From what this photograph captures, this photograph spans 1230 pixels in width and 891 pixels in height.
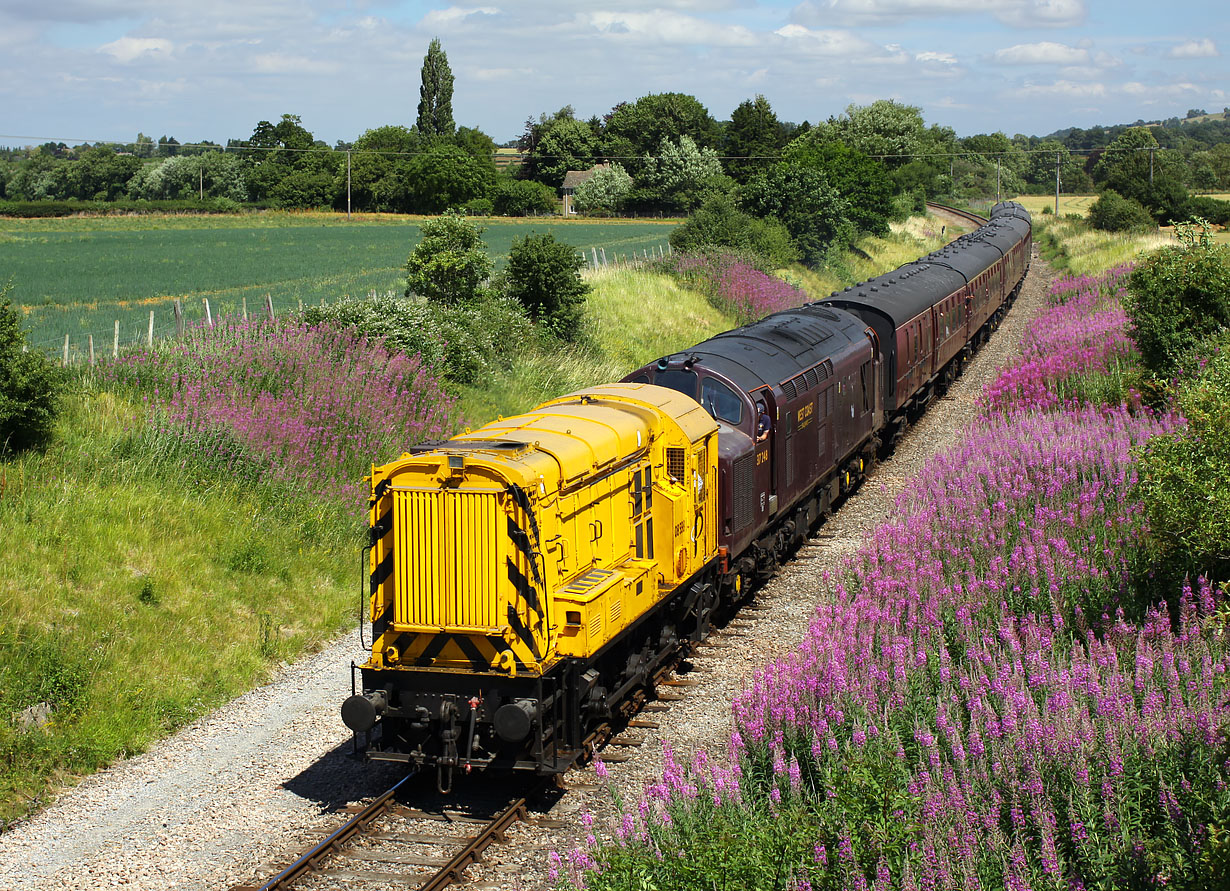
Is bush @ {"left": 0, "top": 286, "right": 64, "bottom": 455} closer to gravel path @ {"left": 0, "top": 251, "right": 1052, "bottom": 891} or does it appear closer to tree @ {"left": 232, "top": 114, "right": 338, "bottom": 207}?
gravel path @ {"left": 0, "top": 251, "right": 1052, "bottom": 891}

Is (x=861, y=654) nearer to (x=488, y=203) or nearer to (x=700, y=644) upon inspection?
(x=700, y=644)

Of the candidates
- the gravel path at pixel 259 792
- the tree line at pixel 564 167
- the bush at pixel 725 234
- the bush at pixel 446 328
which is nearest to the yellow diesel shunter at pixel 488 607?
the gravel path at pixel 259 792

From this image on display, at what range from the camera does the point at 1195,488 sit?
35.0 ft

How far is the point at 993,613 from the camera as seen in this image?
1123 centimetres

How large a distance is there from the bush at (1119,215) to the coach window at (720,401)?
63.2 meters

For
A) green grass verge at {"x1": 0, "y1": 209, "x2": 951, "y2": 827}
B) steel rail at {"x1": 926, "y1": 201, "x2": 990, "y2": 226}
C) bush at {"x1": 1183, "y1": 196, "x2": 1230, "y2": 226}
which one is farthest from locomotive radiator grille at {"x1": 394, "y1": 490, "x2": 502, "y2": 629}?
steel rail at {"x1": 926, "y1": 201, "x2": 990, "y2": 226}

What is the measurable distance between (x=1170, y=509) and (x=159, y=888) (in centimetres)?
959

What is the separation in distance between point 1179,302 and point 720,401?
12227 mm

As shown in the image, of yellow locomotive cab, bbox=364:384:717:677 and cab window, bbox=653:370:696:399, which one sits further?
cab window, bbox=653:370:696:399

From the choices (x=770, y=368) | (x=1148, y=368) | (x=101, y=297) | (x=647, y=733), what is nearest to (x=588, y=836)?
(x=647, y=733)

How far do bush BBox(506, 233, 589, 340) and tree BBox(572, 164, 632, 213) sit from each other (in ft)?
203

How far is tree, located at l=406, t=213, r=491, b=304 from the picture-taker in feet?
84.3

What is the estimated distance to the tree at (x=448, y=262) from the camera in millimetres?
25703

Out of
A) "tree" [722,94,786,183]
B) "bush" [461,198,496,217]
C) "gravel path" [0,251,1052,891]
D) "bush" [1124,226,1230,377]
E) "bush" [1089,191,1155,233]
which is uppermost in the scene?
"tree" [722,94,786,183]
